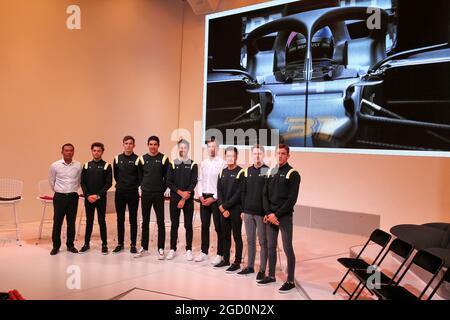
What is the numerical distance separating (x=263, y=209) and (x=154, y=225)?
3208 millimetres

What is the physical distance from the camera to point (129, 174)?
17.6ft

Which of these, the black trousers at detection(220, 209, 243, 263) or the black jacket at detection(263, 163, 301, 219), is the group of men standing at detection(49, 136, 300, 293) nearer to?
the black trousers at detection(220, 209, 243, 263)

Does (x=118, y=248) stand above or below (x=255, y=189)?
below

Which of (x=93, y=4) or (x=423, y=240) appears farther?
(x=93, y=4)

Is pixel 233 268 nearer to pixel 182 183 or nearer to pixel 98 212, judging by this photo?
pixel 182 183

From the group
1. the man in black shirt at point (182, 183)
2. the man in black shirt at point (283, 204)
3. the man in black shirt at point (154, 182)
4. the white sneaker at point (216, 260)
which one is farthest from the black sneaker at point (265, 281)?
the man in black shirt at point (154, 182)

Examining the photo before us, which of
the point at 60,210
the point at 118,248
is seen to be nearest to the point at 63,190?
the point at 60,210

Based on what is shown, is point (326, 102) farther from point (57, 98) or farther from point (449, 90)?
point (57, 98)

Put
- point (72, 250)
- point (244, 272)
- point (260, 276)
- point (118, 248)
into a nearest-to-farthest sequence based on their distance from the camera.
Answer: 1. point (260, 276)
2. point (244, 272)
3. point (72, 250)
4. point (118, 248)

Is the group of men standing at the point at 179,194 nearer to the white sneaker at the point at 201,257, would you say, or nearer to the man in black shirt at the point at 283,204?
the white sneaker at the point at 201,257

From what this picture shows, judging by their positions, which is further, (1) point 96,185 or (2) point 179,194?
(1) point 96,185

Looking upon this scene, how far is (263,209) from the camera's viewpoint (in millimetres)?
4520

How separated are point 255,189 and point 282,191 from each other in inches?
14.8
